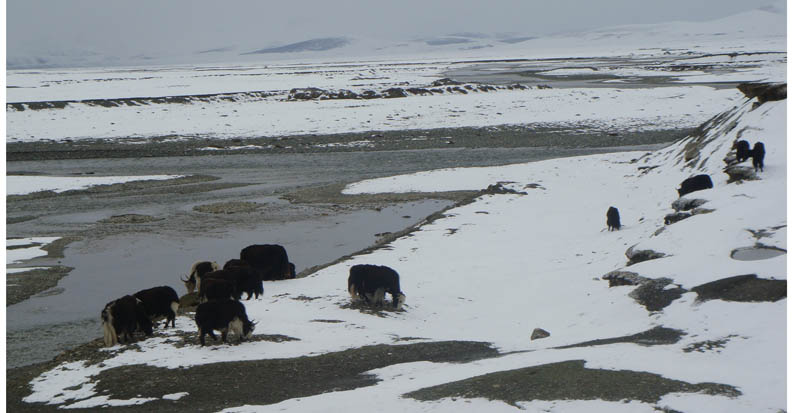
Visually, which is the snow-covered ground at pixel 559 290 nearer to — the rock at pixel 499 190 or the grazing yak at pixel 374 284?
the grazing yak at pixel 374 284

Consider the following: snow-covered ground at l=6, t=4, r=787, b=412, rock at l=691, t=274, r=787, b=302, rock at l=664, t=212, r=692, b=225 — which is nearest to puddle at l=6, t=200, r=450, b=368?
snow-covered ground at l=6, t=4, r=787, b=412

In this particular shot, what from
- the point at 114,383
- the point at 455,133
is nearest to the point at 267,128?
the point at 455,133

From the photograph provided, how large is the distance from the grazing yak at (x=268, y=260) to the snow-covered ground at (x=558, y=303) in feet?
0.98

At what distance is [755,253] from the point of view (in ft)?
36.7

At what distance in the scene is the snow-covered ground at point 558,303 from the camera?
8.16 m

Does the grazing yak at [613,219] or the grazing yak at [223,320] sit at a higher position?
the grazing yak at [223,320]

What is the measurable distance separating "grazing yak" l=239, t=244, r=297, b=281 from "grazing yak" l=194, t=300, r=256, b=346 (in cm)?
422

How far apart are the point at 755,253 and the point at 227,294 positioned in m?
7.68

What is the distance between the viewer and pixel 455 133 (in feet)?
138

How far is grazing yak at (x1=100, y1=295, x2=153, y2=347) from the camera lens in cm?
1068

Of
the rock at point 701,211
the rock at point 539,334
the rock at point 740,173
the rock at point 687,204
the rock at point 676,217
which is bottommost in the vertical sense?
the rock at point 539,334

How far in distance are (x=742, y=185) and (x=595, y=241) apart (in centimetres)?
313

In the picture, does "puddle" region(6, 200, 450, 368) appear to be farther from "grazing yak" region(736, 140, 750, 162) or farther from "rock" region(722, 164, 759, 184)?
"grazing yak" region(736, 140, 750, 162)

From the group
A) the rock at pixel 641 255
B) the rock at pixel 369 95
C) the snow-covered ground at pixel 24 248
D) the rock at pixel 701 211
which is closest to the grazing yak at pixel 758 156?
the rock at pixel 701 211
